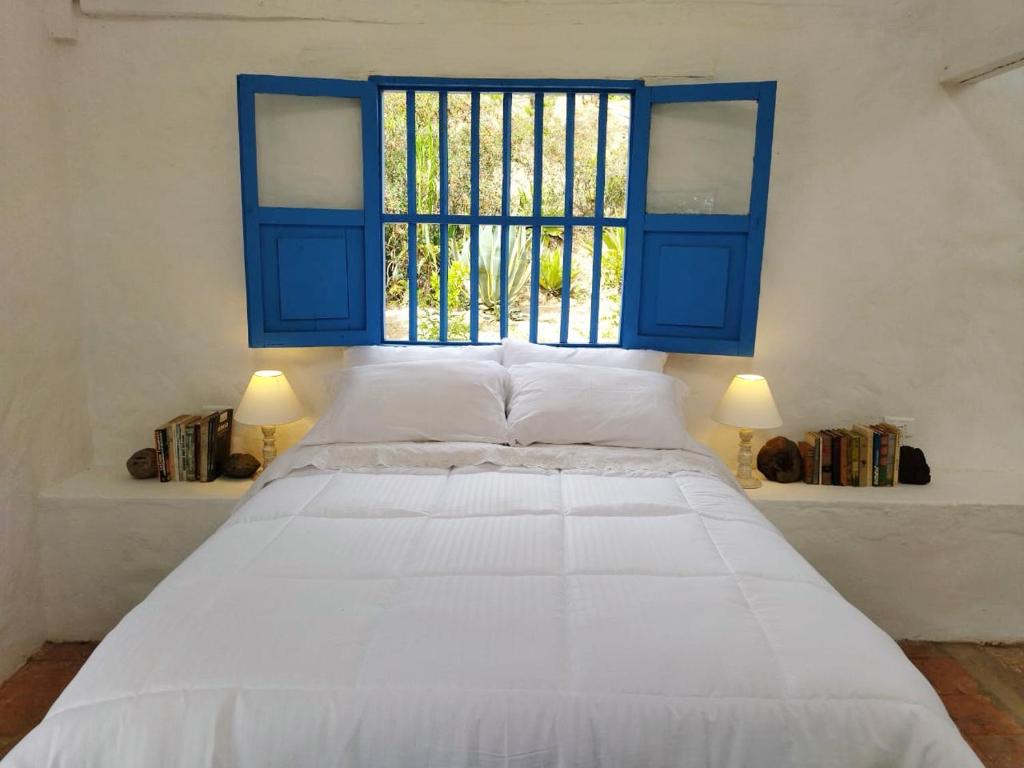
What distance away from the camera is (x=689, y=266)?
135 inches

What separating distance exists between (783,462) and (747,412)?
0.33 meters

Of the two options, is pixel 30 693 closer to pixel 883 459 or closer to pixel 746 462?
pixel 746 462

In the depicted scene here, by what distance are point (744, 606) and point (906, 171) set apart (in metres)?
2.60

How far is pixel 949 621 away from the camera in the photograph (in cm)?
326

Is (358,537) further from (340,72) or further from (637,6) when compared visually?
(637,6)

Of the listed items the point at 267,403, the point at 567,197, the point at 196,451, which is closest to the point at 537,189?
the point at 567,197

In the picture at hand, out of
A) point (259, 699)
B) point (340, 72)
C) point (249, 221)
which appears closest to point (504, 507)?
point (259, 699)

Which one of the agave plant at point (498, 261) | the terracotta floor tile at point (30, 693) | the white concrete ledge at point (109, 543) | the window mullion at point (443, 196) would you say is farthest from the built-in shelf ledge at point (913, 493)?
the terracotta floor tile at point (30, 693)

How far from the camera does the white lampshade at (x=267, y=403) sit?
331cm

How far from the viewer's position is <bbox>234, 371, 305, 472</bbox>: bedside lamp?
3.31 meters

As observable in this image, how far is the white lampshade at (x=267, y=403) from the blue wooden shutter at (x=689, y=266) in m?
1.58

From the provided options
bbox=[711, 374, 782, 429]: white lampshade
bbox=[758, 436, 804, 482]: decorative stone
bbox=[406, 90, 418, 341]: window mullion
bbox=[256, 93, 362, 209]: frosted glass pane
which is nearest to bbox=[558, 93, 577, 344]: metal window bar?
bbox=[406, 90, 418, 341]: window mullion

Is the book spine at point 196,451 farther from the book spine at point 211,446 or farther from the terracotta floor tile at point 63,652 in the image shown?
the terracotta floor tile at point 63,652

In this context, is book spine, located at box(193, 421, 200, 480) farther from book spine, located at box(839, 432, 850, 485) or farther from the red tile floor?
book spine, located at box(839, 432, 850, 485)
